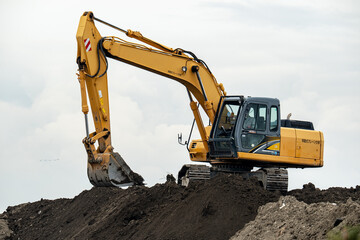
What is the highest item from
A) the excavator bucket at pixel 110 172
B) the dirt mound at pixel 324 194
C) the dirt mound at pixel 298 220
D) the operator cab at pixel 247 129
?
the operator cab at pixel 247 129

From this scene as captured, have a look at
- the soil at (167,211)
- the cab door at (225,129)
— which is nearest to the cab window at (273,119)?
the cab door at (225,129)

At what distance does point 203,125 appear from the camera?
20.3 m

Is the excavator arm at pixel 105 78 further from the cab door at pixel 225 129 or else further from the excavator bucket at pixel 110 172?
the cab door at pixel 225 129

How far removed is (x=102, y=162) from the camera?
56.7 feet

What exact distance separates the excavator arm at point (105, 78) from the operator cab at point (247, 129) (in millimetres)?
945

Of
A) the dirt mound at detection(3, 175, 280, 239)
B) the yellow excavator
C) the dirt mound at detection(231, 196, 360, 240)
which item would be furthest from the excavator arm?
the dirt mound at detection(231, 196, 360, 240)

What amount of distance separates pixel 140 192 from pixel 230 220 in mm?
6315

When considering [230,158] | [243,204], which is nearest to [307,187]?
[230,158]

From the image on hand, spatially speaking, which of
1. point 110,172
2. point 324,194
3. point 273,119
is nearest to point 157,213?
point 110,172

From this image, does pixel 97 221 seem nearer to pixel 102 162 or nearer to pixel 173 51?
pixel 102 162

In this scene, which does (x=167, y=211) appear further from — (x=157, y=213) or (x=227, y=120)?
(x=227, y=120)

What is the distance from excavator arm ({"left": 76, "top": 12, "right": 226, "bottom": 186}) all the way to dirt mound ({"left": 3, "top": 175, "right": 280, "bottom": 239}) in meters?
1.36

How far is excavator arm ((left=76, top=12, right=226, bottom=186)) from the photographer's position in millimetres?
17438

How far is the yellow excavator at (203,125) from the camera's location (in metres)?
17.7
